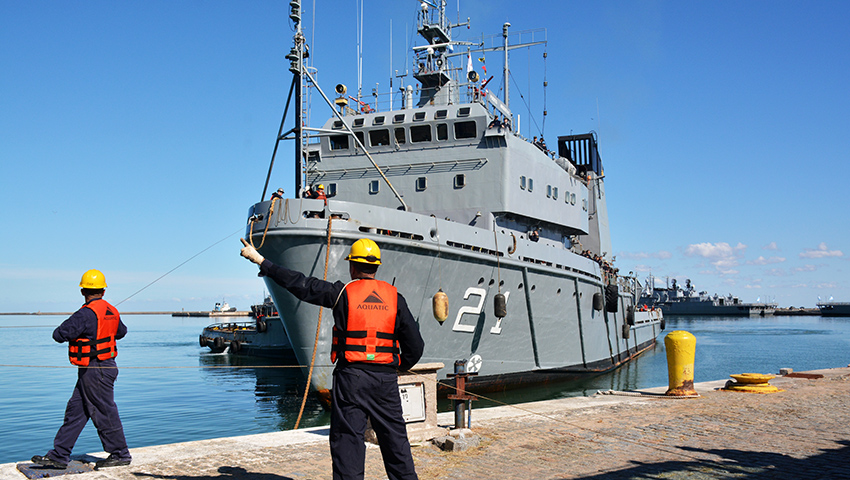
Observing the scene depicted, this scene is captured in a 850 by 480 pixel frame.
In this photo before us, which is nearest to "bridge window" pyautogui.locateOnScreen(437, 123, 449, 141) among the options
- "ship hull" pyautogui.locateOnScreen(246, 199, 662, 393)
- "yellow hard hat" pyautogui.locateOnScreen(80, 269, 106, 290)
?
"ship hull" pyautogui.locateOnScreen(246, 199, 662, 393)

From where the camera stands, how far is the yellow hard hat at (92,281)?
5.59 meters

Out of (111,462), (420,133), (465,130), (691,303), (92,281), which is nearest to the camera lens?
(111,462)

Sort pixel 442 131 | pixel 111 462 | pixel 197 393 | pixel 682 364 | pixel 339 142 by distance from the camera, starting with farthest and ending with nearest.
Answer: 1. pixel 197 393
2. pixel 339 142
3. pixel 442 131
4. pixel 682 364
5. pixel 111 462

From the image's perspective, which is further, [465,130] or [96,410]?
[465,130]

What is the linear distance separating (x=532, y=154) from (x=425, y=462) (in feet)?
42.8

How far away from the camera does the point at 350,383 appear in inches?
153

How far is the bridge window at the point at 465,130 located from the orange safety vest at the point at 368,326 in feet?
42.7

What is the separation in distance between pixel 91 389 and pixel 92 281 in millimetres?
970

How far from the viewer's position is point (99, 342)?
18.1 ft

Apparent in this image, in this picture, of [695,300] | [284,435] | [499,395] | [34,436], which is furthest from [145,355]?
[695,300]

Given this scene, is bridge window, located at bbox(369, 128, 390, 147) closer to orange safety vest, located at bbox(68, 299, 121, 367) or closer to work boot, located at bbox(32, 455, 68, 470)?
orange safety vest, located at bbox(68, 299, 121, 367)

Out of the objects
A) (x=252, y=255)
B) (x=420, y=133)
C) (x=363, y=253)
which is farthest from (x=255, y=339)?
(x=363, y=253)

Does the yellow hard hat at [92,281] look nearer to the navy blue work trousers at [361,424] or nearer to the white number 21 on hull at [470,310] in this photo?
the navy blue work trousers at [361,424]

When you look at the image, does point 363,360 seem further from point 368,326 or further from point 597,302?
point 597,302
